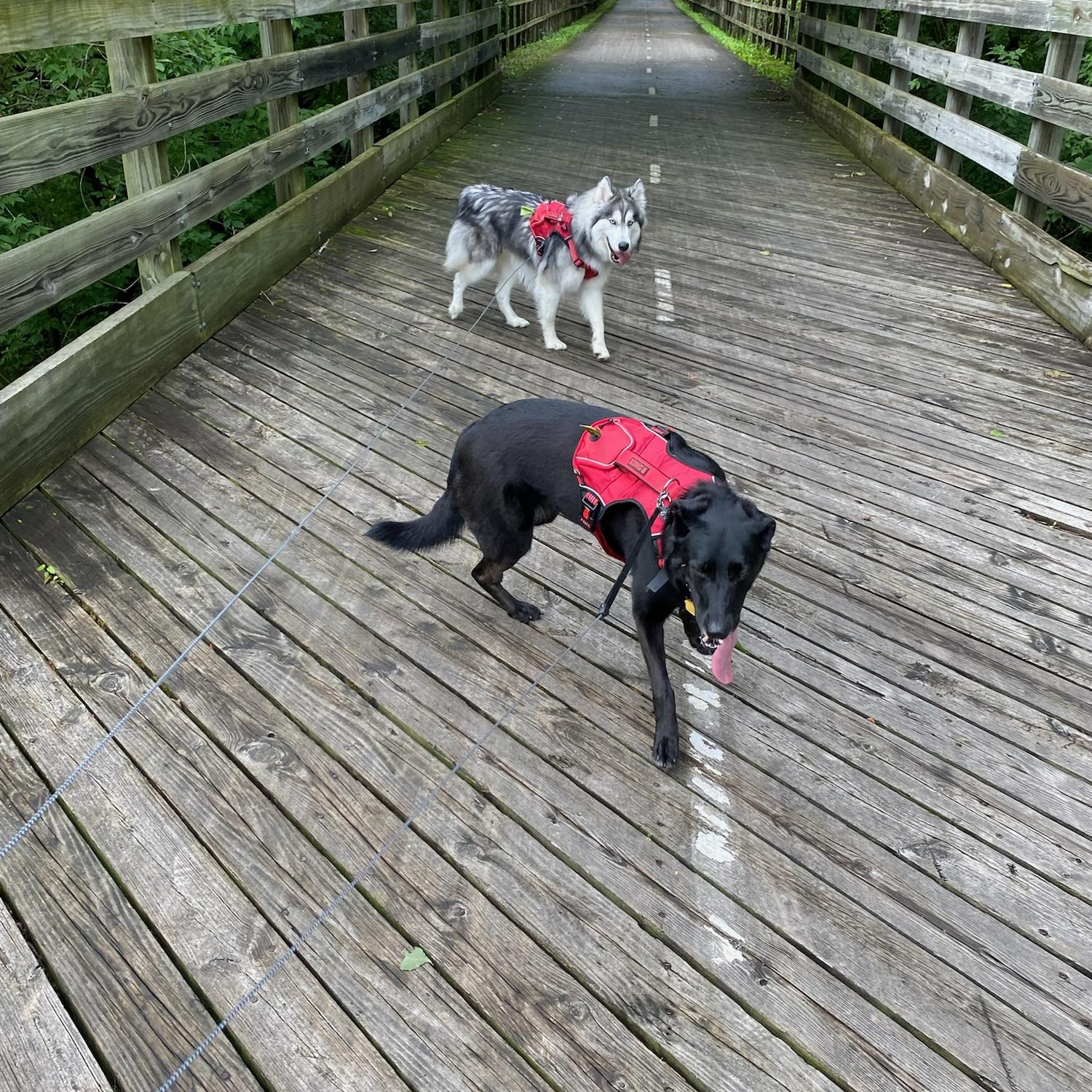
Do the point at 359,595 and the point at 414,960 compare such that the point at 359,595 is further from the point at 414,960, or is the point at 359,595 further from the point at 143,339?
the point at 143,339

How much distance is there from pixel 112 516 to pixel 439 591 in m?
1.44

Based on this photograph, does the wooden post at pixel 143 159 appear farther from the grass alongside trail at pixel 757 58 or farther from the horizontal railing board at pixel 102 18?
the grass alongside trail at pixel 757 58

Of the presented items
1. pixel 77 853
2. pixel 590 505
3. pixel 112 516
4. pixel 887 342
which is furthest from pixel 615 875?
pixel 887 342

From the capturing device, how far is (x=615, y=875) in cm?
236

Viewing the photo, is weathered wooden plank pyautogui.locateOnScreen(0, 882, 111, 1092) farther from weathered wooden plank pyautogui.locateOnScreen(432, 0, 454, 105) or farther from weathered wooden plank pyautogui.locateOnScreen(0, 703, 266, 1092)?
weathered wooden plank pyautogui.locateOnScreen(432, 0, 454, 105)

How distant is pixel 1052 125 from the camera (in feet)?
19.6

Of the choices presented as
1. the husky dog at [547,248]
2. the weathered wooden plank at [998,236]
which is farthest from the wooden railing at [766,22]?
the husky dog at [547,248]

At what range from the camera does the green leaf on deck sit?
212 cm

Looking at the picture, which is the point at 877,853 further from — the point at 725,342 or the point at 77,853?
the point at 725,342

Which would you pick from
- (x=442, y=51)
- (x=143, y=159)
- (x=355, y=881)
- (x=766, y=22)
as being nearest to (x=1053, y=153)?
(x=143, y=159)

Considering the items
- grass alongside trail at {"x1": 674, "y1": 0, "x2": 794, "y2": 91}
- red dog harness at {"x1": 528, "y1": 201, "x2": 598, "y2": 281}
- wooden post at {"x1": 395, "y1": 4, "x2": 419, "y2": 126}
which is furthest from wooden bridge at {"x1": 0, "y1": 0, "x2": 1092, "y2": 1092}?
grass alongside trail at {"x1": 674, "y1": 0, "x2": 794, "y2": 91}

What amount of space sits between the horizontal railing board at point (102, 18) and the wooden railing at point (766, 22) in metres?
12.1

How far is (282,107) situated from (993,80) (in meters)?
5.16

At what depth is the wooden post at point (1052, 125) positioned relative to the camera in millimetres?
5707
